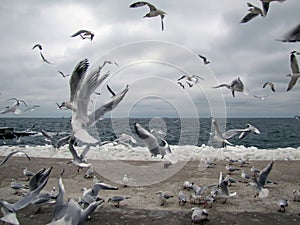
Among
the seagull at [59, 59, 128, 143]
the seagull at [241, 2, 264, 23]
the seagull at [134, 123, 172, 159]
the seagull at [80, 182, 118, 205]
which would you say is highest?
the seagull at [241, 2, 264, 23]

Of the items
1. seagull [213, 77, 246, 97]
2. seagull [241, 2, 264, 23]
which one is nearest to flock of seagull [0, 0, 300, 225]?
seagull [241, 2, 264, 23]

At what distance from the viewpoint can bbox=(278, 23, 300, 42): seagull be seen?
10.4 ft

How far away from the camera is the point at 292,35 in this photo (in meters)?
3.20

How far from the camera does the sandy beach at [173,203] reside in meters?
4.69

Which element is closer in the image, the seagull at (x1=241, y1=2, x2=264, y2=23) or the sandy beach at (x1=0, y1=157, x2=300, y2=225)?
the seagull at (x1=241, y1=2, x2=264, y2=23)

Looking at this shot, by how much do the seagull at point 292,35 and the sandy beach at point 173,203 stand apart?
2.79 meters

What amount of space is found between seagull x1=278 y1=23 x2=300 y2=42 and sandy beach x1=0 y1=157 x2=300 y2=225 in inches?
110

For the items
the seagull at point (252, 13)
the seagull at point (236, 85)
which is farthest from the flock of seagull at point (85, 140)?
the seagull at point (236, 85)

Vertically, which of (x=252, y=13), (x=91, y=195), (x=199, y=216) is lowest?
(x=199, y=216)

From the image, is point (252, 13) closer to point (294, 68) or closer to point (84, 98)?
point (294, 68)

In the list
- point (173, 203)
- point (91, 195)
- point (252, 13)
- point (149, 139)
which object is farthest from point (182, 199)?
point (252, 13)

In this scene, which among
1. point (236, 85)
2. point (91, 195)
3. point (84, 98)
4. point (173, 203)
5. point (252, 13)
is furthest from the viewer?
point (236, 85)

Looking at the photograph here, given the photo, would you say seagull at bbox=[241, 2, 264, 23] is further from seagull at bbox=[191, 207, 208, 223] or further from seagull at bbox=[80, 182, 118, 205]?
seagull at bbox=[80, 182, 118, 205]

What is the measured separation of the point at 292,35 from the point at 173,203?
360 centimetres
